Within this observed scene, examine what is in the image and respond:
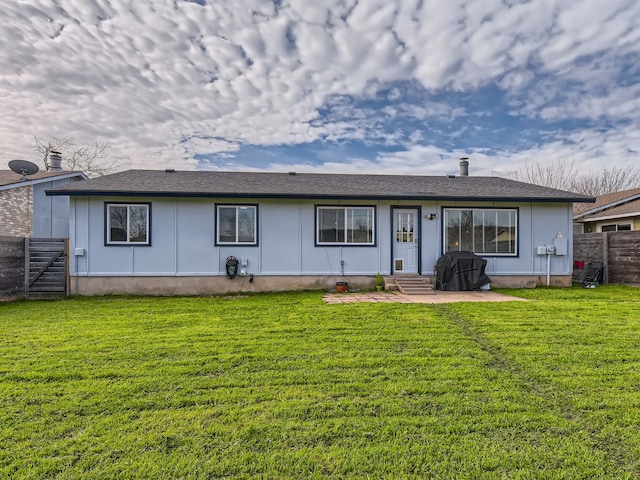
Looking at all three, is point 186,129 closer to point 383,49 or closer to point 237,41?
point 237,41

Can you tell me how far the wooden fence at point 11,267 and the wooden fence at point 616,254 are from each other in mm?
16717

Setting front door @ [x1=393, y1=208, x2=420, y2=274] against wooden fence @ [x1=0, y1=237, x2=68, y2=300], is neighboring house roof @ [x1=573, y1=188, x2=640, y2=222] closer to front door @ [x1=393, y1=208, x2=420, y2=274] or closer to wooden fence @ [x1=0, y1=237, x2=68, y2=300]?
front door @ [x1=393, y1=208, x2=420, y2=274]

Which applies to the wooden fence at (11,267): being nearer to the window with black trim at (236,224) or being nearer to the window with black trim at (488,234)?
the window with black trim at (236,224)

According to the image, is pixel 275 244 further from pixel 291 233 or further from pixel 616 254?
pixel 616 254

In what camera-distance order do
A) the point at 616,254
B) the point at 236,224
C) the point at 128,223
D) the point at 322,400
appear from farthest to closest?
the point at 616,254 < the point at 236,224 < the point at 128,223 < the point at 322,400

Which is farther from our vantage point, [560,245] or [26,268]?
[560,245]

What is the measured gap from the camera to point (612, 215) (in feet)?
42.7

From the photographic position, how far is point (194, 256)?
8.91 meters

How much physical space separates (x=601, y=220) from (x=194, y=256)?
16536 millimetres

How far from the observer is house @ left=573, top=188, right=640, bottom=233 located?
41.2 ft

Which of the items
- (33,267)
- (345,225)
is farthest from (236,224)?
(33,267)

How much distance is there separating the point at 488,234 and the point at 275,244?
6.28m

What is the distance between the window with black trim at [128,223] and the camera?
8.74 m

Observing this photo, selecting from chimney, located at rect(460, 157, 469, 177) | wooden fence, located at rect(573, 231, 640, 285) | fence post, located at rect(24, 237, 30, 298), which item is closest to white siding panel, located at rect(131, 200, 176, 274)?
fence post, located at rect(24, 237, 30, 298)
